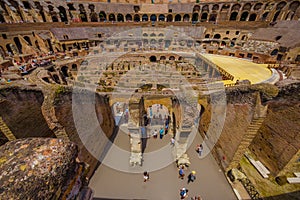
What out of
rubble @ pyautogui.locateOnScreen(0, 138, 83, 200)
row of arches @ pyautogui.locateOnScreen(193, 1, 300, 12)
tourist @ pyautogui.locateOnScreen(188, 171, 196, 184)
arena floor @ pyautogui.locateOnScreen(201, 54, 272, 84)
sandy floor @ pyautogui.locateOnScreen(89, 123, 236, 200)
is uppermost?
row of arches @ pyautogui.locateOnScreen(193, 1, 300, 12)

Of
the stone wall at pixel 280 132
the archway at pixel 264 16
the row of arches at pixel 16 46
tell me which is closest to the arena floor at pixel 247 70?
the stone wall at pixel 280 132

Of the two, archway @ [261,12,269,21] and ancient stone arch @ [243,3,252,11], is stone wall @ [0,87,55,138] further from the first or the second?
ancient stone arch @ [243,3,252,11]

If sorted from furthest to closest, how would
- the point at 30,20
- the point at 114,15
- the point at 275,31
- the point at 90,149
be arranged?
the point at 114,15 < the point at 30,20 < the point at 275,31 < the point at 90,149

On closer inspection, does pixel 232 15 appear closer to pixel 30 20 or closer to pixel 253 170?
pixel 253 170

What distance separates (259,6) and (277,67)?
85.9ft

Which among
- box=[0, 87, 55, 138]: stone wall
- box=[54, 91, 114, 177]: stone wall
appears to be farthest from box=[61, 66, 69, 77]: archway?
box=[54, 91, 114, 177]: stone wall

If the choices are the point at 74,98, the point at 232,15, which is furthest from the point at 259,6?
the point at 74,98

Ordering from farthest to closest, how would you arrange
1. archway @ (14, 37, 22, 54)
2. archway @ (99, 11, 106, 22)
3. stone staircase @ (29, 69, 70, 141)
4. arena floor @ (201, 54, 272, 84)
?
1. archway @ (99, 11, 106, 22)
2. archway @ (14, 37, 22, 54)
3. arena floor @ (201, 54, 272, 84)
4. stone staircase @ (29, 69, 70, 141)

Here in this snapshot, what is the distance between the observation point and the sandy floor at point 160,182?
747 centimetres

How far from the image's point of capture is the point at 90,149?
8266mm

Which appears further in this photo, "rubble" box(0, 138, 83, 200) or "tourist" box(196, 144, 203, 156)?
"tourist" box(196, 144, 203, 156)

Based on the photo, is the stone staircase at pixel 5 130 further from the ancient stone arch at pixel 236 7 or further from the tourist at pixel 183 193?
the ancient stone arch at pixel 236 7

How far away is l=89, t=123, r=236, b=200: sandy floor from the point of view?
7.47 meters

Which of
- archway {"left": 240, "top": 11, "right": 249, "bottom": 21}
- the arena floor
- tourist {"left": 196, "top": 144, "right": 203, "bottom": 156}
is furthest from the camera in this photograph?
archway {"left": 240, "top": 11, "right": 249, "bottom": 21}
